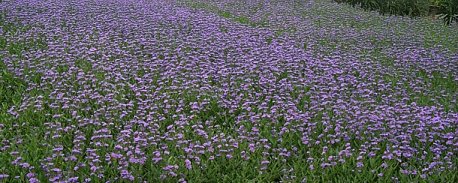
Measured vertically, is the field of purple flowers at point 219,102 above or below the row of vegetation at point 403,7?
above

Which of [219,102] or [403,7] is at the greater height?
[219,102]

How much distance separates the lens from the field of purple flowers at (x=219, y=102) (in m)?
3.55

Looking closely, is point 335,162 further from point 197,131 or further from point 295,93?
point 295,93

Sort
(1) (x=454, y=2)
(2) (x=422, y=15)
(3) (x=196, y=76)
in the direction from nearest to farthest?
(3) (x=196, y=76)
(1) (x=454, y=2)
(2) (x=422, y=15)

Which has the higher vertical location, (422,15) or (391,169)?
(391,169)

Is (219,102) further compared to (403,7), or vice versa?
(403,7)

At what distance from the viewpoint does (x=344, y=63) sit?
235 inches

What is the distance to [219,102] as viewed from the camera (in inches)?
181

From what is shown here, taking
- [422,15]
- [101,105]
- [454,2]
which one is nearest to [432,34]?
[454,2]

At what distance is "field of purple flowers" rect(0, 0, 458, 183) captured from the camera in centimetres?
355

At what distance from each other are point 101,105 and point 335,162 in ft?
6.65

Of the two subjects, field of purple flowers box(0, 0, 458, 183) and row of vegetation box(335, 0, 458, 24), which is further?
row of vegetation box(335, 0, 458, 24)

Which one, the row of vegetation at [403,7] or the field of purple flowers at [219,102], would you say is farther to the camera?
the row of vegetation at [403,7]

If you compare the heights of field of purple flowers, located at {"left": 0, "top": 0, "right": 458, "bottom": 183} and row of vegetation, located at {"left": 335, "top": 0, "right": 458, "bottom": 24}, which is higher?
field of purple flowers, located at {"left": 0, "top": 0, "right": 458, "bottom": 183}
